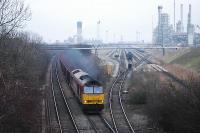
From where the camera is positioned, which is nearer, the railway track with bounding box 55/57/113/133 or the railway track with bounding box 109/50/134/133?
the railway track with bounding box 55/57/113/133

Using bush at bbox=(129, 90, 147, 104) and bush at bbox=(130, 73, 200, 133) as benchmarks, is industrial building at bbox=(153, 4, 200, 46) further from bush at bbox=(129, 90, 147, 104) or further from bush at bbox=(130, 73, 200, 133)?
bush at bbox=(130, 73, 200, 133)

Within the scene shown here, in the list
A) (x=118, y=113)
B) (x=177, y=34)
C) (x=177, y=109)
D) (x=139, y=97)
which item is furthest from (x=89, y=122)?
(x=177, y=34)

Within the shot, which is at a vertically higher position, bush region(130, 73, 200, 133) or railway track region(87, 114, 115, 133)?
bush region(130, 73, 200, 133)

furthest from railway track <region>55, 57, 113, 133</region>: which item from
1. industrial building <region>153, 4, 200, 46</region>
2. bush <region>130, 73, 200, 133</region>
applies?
industrial building <region>153, 4, 200, 46</region>

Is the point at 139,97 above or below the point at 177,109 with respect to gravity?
below

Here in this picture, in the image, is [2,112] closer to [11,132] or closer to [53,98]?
[11,132]

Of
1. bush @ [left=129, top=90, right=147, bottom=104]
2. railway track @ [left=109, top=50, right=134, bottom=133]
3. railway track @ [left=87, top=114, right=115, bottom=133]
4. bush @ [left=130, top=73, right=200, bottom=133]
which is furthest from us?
bush @ [left=129, top=90, right=147, bottom=104]

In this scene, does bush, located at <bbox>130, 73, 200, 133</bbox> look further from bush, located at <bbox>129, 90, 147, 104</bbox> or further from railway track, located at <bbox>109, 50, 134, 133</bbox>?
bush, located at <bbox>129, 90, 147, 104</bbox>

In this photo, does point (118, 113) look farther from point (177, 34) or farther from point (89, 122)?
point (177, 34)

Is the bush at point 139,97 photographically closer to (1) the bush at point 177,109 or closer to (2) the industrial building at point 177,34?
(1) the bush at point 177,109

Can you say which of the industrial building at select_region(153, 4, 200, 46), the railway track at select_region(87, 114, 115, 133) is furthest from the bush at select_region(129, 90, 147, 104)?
the industrial building at select_region(153, 4, 200, 46)

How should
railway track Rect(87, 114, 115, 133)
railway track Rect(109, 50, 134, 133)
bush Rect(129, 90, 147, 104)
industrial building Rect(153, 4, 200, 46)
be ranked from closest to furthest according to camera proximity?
railway track Rect(87, 114, 115, 133), railway track Rect(109, 50, 134, 133), bush Rect(129, 90, 147, 104), industrial building Rect(153, 4, 200, 46)

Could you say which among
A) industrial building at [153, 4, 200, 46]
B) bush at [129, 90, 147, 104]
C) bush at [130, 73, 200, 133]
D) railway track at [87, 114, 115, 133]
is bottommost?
railway track at [87, 114, 115, 133]

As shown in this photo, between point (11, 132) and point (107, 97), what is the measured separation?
17.8m
